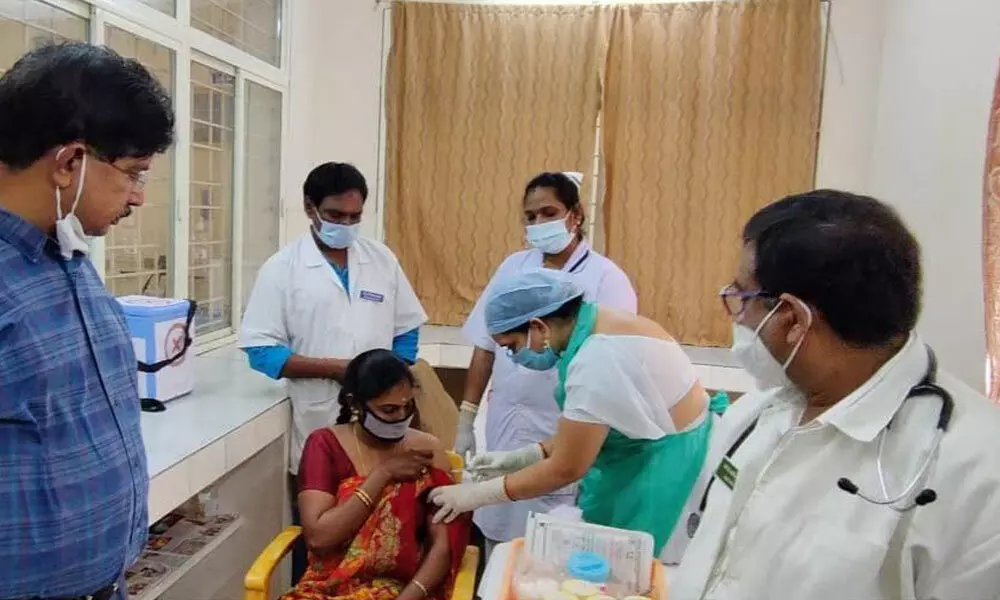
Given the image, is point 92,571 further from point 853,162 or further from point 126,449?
point 853,162

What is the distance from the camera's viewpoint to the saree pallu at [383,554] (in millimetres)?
1783

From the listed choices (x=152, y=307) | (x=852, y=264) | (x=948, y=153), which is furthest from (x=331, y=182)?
(x=948, y=153)

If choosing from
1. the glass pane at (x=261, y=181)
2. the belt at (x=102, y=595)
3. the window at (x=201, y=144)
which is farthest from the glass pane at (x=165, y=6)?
the belt at (x=102, y=595)

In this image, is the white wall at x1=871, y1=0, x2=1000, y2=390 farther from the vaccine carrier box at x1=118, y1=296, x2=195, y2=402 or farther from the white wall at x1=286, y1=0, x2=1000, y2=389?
the vaccine carrier box at x1=118, y1=296, x2=195, y2=402

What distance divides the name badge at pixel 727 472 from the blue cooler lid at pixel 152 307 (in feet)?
4.90

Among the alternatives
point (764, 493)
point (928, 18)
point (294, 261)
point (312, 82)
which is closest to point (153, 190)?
point (294, 261)

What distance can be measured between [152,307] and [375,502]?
0.78 metres

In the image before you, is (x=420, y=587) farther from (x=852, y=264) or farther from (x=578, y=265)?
(x=852, y=264)

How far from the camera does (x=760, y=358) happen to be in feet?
3.10

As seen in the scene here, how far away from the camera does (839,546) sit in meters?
0.82

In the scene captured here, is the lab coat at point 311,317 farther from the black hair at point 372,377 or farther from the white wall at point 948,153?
the white wall at point 948,153

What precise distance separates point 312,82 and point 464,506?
256 centimetres

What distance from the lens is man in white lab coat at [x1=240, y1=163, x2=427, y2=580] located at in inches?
83.0

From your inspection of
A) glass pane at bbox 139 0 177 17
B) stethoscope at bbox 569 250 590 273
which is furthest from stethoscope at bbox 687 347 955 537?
glass pane at bbox 139 0 177 17
